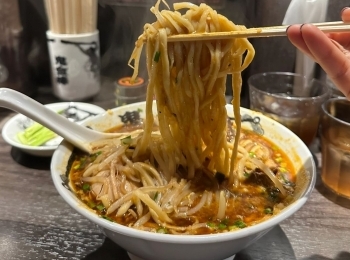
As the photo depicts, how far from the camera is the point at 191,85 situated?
1260 millimetres

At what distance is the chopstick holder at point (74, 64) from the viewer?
223 centimetres

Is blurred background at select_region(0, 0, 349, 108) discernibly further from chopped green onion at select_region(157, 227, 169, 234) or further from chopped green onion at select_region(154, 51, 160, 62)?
chopped green onion at select_region(157, 227, 169, 234)

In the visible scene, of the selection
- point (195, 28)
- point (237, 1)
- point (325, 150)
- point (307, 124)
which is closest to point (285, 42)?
point (237, 1)

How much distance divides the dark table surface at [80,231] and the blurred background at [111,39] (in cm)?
89

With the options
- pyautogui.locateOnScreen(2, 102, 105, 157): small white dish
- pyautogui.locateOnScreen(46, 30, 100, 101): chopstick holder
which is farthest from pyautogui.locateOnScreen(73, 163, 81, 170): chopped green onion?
pyautogui.locateOnScreen(46, 30, 100, 101): chopstick holder

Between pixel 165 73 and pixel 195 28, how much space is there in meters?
0.18

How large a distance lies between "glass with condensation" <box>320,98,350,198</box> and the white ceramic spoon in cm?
95

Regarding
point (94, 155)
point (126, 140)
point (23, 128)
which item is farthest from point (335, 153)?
point (23, 128)

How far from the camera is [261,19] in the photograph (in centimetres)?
216

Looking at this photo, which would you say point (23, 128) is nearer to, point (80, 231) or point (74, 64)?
point (74, 64)

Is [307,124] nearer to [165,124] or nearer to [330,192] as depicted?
[330,192]

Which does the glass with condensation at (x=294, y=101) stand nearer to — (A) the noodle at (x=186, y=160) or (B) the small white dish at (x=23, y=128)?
(A) the noodle at (x=186, y=160)

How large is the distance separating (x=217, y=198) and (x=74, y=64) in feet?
4.70

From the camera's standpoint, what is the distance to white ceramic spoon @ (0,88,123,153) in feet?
4.25
